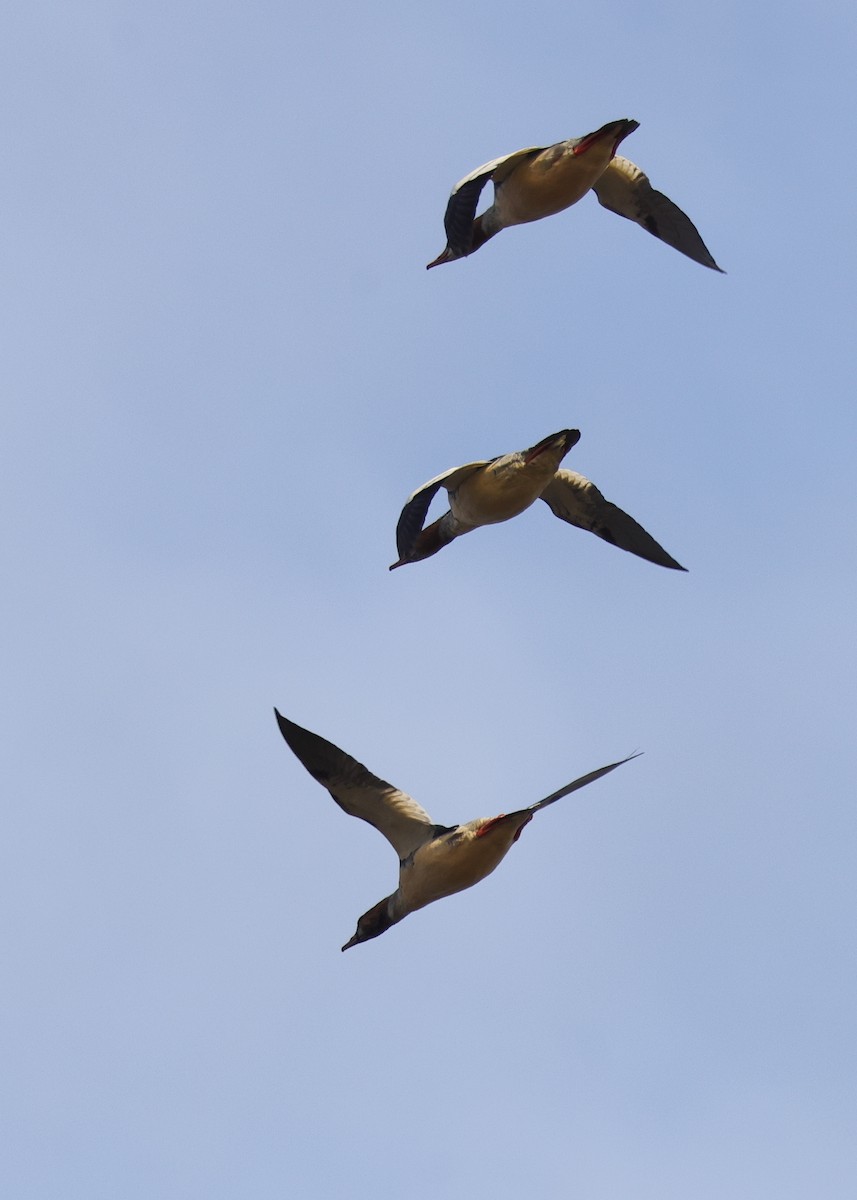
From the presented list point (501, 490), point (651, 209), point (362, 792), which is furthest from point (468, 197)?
point (362, 792)

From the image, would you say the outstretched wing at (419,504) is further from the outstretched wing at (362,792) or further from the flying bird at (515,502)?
the outstretched wing at (362,792)

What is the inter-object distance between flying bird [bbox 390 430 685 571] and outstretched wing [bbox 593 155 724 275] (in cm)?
344

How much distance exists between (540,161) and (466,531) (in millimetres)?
4658

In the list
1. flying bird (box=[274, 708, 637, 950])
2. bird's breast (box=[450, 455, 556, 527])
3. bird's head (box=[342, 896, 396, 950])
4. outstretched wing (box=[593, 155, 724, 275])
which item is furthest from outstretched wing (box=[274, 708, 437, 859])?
outstretched wing (box=[593, 155, 724, 275])

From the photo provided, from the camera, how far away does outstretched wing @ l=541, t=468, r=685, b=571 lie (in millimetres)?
28938

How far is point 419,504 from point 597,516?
3.50m

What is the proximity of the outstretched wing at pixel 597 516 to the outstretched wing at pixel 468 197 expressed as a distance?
13.9 feet

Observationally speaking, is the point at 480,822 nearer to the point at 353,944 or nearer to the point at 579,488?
the point at 353,944

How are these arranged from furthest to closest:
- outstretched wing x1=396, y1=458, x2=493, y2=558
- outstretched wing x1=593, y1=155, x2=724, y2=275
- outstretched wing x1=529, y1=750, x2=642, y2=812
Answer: outstretched wing x1=593, y1=155, x2=724, y2=275 → outstretched wing x1=396, y1=458, x2=493, y2=558 → outstretched wing x1=529, y1=750, x2=642, y2=812

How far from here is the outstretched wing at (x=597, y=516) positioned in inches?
1139

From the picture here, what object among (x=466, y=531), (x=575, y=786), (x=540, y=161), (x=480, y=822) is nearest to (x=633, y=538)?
(x=466, y=531)

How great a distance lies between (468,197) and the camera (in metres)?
25.5

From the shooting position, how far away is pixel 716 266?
28.9 m

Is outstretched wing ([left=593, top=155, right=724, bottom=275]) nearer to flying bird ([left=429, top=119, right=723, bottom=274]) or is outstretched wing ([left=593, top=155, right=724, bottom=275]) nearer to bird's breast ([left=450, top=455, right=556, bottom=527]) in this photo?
flying bird ([left=429, top=119, right=723, bottom=274])
